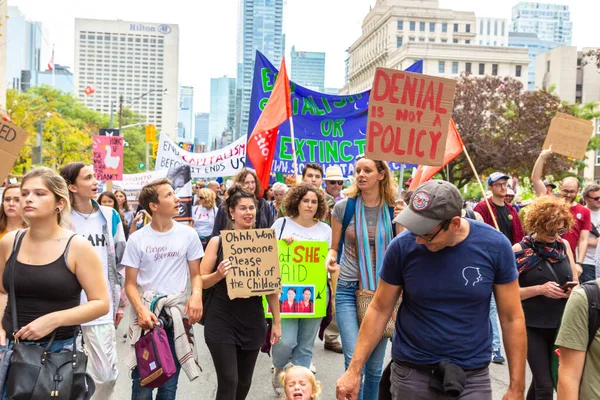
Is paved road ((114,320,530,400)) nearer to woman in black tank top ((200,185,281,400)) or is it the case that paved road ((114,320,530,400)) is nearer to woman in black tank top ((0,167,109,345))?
woman in black tank top ((200,185,281,400))

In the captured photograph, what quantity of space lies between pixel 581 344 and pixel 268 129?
21.0 ft

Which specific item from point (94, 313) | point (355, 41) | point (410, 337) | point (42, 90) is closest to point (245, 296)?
point (94, 313)

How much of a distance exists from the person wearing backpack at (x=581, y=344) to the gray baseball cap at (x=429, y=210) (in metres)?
0.63

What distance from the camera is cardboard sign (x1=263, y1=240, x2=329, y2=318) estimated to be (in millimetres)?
6367

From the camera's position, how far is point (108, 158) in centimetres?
1614

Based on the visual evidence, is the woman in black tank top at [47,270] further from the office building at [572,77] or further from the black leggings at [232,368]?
the office building at [572,77]

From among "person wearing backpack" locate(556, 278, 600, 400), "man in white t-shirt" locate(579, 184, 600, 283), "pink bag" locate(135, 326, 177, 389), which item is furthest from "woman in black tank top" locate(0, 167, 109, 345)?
"man in white t-shirt" locate(579, 184, 600, 283)

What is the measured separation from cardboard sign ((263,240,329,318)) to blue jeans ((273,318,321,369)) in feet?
0.45

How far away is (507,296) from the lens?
3721 millimetres

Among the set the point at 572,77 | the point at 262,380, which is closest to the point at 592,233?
the point at 262,380

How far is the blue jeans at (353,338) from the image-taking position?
5.36 m

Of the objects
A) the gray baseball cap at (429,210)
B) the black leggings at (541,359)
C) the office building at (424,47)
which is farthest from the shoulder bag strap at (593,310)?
the office building at (424,47)

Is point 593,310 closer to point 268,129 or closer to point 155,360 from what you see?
point 155,360

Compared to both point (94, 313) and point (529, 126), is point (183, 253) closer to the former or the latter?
point (94, 313)
